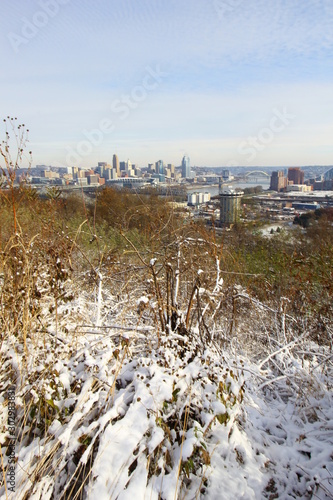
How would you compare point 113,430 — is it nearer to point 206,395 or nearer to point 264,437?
point 206,395

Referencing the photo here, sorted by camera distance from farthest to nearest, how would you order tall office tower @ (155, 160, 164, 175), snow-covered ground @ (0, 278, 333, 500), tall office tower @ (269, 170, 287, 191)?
tall office tower @ (269, 170, 287, 191) < tall office tower @ (155, 160, 164, 175) < snow-covered ground @ (0, 278, 333, 500)

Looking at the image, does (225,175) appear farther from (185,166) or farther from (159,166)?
(159,166)

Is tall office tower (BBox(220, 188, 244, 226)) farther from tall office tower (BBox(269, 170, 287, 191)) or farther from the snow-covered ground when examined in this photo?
tall office tower (BBox(269, 170, 287, 191))

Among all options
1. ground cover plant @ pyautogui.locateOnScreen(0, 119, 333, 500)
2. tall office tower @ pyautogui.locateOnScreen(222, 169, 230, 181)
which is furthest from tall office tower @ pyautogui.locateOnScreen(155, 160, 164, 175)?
ground cover plant @ pyautogui.locateOnScreen(0, 119, 333, 500)

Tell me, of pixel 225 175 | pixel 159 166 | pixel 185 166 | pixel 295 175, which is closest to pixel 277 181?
pixel 295 175

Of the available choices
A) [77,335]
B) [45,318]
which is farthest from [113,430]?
[45,318]

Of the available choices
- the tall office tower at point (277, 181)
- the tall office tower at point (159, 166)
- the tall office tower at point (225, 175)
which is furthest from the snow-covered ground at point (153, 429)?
the tall office tower at point (277, 181)

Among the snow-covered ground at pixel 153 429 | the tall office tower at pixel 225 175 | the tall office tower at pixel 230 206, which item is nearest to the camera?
the snow-covered ground at pixel 153 429

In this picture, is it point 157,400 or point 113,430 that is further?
point 157,400

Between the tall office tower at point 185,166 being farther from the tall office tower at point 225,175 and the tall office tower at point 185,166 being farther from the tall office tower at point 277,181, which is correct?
the tall office tower at point 277,181
